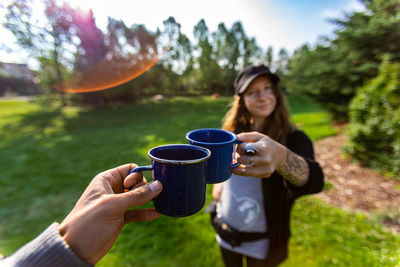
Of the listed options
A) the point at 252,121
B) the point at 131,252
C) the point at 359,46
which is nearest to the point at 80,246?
the point at 252,121

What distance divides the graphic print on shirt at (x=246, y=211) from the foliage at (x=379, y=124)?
4060 mm

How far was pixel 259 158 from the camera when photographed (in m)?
1.25

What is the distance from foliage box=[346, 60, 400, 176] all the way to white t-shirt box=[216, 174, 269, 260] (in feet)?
13.2

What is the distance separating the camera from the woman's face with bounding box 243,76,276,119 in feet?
6.42

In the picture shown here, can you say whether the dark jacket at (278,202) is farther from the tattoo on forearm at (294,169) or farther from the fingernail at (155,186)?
the fingernail at (155,186)

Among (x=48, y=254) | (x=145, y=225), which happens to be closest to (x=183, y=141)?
(x=145, y=225)

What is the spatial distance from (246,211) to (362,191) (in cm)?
365

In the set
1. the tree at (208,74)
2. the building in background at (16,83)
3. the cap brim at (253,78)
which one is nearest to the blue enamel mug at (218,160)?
the cap brim at (253,78)

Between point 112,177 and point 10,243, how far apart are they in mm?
3691

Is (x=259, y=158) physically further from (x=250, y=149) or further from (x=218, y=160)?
(x=218, y=160)

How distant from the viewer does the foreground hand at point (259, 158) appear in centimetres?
126

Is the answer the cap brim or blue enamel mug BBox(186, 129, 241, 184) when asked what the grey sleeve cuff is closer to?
blue enamel mug BBox(186, 129, 241, 184)

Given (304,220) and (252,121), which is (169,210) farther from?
(304,220)

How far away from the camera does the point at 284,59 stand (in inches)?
1681
